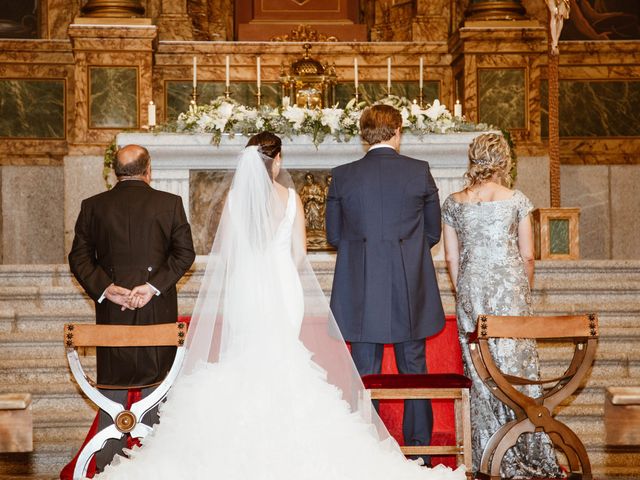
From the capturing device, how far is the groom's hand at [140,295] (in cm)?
562

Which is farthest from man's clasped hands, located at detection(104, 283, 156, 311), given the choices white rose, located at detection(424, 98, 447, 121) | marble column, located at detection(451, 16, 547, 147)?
marble column, located at detection(451, 16, 547, 147)

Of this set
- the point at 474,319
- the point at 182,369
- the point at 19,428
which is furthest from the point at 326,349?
the point at 19,428

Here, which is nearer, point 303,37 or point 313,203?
point 313,203

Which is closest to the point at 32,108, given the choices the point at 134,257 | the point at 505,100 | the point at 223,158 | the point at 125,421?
the point at 223,158

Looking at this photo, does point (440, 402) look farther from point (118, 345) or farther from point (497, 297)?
point (118, 345)

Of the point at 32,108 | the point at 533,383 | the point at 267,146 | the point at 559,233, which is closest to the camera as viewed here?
the point at 533,383

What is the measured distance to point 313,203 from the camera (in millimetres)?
9164

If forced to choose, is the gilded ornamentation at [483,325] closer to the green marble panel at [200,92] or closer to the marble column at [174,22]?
the green marble panel at [200,92]

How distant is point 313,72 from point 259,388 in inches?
254

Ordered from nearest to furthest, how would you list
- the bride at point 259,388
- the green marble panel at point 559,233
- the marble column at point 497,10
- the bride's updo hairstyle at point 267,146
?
the bride at point 259,388
the bride's updo hairstyle at point 267,146
the green marble panel at point 559,233
the marble column at point 497,10

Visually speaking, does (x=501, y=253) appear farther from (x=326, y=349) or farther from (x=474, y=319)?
(x=326, y=349)

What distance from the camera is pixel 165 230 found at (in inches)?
227

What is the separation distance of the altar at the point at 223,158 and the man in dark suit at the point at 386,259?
3085 millimetres

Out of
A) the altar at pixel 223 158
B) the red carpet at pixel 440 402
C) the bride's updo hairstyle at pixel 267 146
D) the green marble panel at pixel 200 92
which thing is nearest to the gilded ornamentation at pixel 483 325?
the red carpet at pixel 440 402
